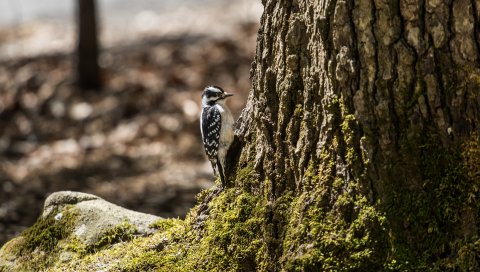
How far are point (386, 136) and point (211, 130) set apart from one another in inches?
64.8

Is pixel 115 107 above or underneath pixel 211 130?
above

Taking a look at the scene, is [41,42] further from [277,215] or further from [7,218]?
[277,215]

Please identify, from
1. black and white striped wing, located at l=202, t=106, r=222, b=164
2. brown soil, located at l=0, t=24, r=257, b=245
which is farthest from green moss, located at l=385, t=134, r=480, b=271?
brown soil, located at l=0, t=24, r=257, b=245

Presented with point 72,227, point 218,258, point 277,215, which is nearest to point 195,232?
point 218,258

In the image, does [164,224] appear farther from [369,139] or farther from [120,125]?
[120,125]

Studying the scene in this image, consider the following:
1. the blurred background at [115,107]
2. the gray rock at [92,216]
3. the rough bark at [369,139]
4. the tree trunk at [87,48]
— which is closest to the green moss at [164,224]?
the gray rock at [92,216]

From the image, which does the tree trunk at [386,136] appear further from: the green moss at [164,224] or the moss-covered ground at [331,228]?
the green moss at [164,224]

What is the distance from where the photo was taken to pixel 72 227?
452 cm

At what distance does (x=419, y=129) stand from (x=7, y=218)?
524 cm

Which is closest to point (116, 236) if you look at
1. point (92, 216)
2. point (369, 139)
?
point (92, 216)

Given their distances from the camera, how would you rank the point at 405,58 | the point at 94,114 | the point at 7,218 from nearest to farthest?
the point at 405,58, the point at 7,218, the point at 94,114

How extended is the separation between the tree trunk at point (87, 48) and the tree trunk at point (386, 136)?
8.73 metres

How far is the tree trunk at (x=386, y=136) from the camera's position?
309 centimetres

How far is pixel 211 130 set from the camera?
4.57 meters
